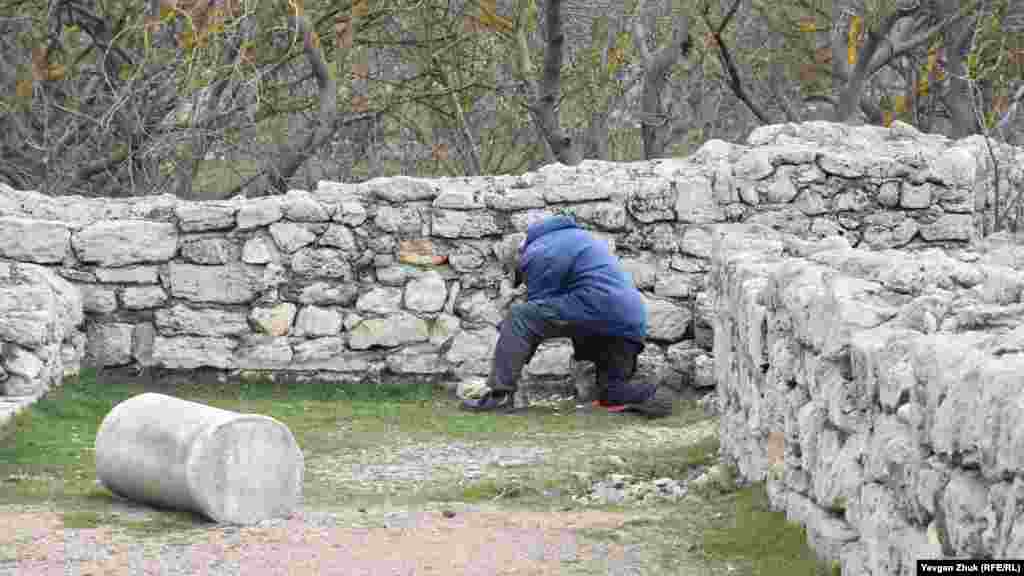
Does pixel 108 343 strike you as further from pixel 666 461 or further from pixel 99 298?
pixel 666 461

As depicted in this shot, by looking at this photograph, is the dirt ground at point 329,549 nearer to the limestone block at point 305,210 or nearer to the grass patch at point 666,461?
the grass patch at point 666,461

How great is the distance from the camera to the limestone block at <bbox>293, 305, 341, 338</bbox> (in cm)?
945

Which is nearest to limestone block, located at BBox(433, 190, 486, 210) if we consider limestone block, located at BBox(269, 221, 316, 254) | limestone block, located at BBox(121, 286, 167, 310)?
limestone block, located at BBox(269, 221, 316, 254)

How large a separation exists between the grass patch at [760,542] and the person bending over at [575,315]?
3.02 metres

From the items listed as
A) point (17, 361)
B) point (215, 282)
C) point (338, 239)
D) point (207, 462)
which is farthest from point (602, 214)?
point (207, 462)

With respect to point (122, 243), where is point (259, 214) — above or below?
above

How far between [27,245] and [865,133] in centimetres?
581

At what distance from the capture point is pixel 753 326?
5.79 metres

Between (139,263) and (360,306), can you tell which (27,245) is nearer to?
(139,263)

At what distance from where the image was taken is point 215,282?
30.8ft

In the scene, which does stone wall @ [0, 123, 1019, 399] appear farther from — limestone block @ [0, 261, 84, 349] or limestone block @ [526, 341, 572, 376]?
limestone block @ [0, 261, 84, 349]

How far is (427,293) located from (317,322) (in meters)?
0.73

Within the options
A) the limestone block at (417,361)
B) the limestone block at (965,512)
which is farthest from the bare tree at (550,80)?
the limestone block at (965,512)

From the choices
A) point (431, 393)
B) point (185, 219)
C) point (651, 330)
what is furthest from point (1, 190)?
point (651, 330)
